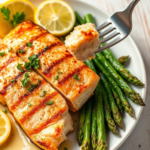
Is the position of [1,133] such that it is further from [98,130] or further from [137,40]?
[137,40]

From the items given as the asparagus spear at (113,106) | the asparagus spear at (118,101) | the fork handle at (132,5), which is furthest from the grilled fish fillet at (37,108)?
the fork handle at (132,5)

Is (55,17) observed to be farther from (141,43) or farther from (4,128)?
(4,128)

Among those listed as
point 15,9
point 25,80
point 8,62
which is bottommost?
point 25,80

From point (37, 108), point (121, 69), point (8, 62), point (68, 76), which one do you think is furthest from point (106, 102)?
point (8, 62)

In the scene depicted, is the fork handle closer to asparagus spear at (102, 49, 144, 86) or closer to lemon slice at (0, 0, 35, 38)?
asparagus spear at (102, 49, 144, 86)

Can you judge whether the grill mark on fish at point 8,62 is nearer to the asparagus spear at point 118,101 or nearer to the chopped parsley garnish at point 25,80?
the chopped parsley garnish at point 25,80

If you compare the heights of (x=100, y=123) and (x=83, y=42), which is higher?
(x=83, y=42)
